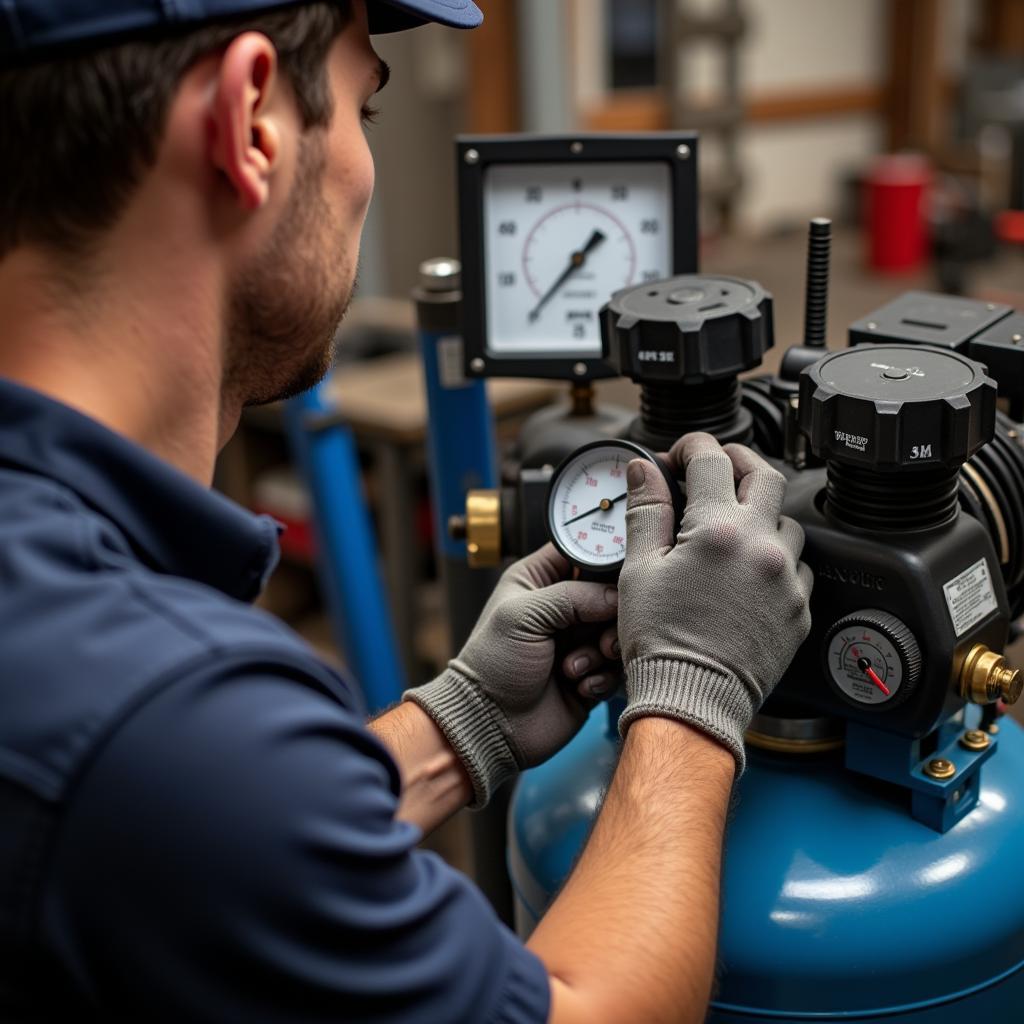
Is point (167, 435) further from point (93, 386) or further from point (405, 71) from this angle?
point (405, 71)

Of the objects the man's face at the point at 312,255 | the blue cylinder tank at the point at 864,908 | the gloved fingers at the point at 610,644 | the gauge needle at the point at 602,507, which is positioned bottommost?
Answer: the blue cylinder tank at the point at 864,908

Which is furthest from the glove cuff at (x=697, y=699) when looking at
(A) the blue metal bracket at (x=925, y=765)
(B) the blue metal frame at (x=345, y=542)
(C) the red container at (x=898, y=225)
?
(C) the red container at (x=898, y=225)

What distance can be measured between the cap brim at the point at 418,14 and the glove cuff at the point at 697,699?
0.36 meters

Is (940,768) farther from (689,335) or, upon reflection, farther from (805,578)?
(689,335)

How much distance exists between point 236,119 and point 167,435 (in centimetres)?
16

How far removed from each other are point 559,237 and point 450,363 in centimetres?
20

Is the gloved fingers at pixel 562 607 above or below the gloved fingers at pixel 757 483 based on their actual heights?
below

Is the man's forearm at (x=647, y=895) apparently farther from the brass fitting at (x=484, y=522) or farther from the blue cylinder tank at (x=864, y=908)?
the brass fitting at (x=484, y=522)

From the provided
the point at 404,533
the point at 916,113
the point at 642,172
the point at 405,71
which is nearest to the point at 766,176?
the point at 916,113

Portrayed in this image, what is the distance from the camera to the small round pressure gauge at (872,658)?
66 cm

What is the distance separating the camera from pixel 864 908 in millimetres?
702

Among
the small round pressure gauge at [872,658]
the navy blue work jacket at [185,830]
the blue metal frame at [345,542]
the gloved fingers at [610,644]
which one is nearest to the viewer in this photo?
the navy blue work jacket at [185,830]

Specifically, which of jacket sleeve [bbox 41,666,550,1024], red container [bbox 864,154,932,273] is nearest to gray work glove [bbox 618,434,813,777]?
jacket sleeve [bbox 41,666,550,1024]

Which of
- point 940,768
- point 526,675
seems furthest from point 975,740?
point 526,675
